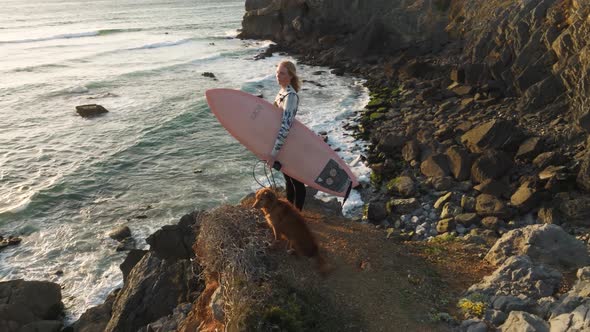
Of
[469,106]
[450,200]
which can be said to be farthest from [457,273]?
[469,106]

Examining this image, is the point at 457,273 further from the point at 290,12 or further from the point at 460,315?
the point at 290,12

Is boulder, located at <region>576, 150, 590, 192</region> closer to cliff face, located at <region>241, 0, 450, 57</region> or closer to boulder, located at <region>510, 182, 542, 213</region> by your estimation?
boulder, located at <region>510, 182, 542, 213</region>

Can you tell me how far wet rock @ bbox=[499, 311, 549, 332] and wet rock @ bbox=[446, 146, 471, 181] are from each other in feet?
27.7

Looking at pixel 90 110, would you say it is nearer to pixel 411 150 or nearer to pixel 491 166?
pixel 411 150

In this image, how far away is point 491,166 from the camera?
1234 cm

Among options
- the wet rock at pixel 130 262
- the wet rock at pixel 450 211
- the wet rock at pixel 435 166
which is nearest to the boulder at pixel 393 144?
the wet rock at pixel 435 166

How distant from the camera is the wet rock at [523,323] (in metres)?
4.55

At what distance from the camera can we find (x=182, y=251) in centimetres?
962

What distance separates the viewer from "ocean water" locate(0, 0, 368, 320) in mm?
12016

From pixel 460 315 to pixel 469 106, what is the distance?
13774mm

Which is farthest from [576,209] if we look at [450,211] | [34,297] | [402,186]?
[34,297]

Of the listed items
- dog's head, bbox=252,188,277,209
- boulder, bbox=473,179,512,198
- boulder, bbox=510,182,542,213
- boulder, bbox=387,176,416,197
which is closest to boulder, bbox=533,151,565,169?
boulder, bbox=473,179,512,198

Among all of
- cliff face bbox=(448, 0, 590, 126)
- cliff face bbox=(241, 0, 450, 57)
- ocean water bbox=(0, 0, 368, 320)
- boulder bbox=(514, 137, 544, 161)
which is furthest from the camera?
cliff face bbox=(241, 0, 450, 57)

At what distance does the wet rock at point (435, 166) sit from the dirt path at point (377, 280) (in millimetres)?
5975
